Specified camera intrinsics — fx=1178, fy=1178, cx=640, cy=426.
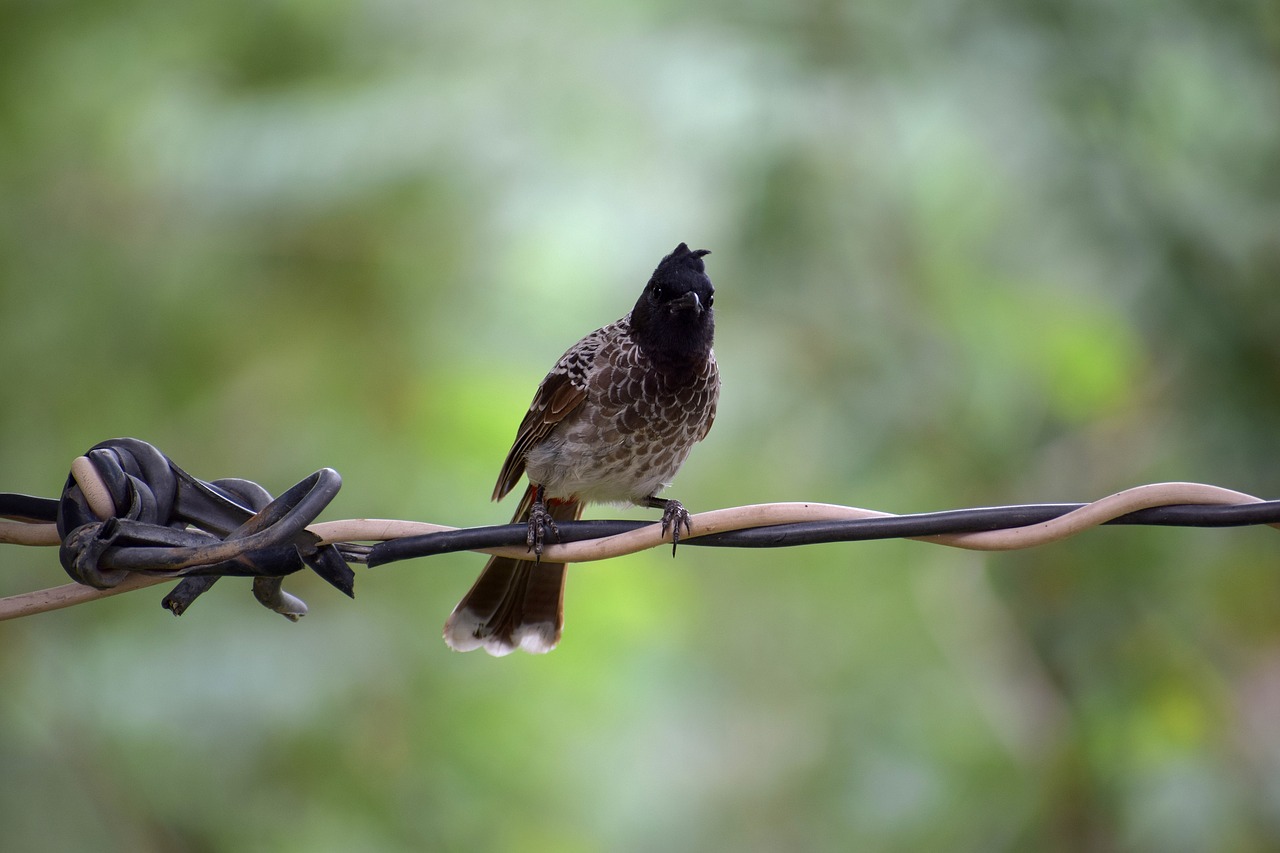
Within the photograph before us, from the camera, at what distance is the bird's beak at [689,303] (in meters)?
3.45

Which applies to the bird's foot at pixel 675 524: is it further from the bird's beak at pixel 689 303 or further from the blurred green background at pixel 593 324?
the blurred green background at pixel 593 324

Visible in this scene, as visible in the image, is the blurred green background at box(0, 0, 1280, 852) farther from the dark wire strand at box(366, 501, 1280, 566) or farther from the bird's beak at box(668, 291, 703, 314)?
the dark wire strand at box(366, 501, 1280, 566)

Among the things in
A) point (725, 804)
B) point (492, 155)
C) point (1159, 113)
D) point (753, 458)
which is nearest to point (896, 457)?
point (753, 458)

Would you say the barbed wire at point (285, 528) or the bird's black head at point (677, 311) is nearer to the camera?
the barbed wire at point (285, 528)

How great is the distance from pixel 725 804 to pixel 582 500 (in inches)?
206

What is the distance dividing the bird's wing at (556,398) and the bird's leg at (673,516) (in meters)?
0.41

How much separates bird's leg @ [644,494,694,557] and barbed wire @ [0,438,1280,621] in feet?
0.08

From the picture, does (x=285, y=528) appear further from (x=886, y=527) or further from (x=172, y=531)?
(x=886, y=527)

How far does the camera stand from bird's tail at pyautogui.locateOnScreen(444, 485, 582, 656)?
11.5ft

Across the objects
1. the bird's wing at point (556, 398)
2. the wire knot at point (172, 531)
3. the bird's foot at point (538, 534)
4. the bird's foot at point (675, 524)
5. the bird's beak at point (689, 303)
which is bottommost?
the wire knot at point (172, 531)

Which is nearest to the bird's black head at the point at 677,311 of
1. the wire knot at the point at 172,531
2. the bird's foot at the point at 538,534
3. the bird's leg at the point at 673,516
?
the bird's leg at the point at 673,516

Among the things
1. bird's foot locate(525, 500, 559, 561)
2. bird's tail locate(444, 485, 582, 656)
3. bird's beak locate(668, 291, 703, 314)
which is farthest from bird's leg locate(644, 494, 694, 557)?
bird's beak locate(668, 291, 703, 314)

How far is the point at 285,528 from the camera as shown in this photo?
2014 millimetres

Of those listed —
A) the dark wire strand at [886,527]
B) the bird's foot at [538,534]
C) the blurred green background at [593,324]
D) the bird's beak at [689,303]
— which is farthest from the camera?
the blurred green background at [593,324]
